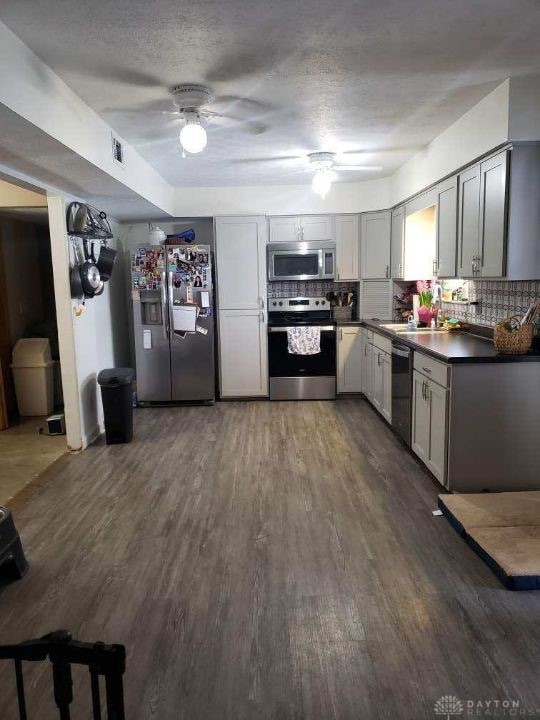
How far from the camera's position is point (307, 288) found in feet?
20.1

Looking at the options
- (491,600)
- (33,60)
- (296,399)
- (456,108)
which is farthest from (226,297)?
(491,600)

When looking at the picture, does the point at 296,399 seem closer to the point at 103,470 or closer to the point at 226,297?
the point at 226,297

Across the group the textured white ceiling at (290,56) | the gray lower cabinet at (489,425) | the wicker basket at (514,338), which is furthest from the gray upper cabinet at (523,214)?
the gray lower cabinet at (489,425)

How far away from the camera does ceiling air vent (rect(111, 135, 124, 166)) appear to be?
3.56 meters

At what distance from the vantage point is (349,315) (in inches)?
239

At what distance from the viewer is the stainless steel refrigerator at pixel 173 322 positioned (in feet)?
17.9

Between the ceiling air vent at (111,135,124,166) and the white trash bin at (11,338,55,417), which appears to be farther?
the white trash bin at (11,338,55,417)

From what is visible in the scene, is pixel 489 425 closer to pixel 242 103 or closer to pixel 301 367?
pixel 242 103

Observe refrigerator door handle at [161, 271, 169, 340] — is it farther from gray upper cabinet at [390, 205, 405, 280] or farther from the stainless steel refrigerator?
gray upper cabinet at [390, 205, 405, 280]

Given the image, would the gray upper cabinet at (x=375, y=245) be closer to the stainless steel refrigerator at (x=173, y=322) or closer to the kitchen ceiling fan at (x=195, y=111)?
the stainless steel refrigerator at (x=173, y=322)

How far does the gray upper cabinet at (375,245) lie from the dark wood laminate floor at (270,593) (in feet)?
8.26

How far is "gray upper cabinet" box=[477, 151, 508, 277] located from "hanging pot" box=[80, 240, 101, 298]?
3026 millimetres

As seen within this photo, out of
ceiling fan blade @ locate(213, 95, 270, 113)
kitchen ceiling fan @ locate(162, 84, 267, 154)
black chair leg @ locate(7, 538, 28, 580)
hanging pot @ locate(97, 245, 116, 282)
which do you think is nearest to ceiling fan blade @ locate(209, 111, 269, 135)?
kitchen ceiling fan @ locate(162, 84, 267, 154)

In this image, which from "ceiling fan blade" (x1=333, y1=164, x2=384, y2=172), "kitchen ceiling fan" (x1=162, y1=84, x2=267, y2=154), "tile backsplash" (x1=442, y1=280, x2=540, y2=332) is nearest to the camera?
"kitchen ceiling fan" (x1=162, y1=84, x2=267, y2=154)
